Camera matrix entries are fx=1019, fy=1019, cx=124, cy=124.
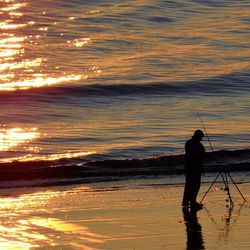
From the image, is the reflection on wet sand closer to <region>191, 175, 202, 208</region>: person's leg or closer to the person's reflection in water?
the person's reflection in water

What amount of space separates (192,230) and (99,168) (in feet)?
29.5

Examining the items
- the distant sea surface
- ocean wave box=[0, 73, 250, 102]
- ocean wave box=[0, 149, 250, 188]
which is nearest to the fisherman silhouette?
ocean wave box=[0, 149, 250, 188]

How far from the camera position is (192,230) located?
48.9ft

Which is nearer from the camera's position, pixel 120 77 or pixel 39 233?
pixel 39 233

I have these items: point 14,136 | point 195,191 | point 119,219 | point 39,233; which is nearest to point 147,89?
point 14,136

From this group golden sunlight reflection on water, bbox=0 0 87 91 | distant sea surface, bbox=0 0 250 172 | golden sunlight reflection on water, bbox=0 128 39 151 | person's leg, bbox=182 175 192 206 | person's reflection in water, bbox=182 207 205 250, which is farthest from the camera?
golden sunlight reflection on water, bbox=0 0 87 91

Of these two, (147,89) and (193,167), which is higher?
(193,167)

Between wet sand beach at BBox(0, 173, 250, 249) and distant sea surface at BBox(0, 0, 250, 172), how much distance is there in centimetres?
629

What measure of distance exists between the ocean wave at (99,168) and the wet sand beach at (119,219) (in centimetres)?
186

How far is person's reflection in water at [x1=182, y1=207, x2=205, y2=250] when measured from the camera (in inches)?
546

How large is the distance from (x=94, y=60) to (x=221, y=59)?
625cm

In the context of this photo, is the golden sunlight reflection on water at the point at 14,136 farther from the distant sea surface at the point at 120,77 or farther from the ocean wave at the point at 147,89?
the ocean wave at the point at 147,89

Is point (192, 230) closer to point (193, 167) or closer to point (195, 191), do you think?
point (195, 191)

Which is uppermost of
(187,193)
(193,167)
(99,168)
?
(193,167)
